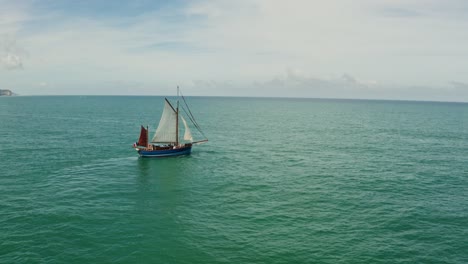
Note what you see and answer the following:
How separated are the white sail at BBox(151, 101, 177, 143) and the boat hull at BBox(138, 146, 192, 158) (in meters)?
3.81

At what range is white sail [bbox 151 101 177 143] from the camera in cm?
8631

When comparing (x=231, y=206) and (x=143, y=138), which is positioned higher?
(x=143, y=138)

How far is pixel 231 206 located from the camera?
2040 inches

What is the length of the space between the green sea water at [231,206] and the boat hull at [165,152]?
6.04ft

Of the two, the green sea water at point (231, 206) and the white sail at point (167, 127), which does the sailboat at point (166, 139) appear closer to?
the white sail at point (167, 127)

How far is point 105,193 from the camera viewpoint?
2223 inches

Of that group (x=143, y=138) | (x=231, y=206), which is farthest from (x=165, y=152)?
(x=231, y=206)

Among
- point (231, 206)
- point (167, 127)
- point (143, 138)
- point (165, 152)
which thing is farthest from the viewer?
point (167, 127)

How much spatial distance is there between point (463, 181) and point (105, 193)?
6888 cm

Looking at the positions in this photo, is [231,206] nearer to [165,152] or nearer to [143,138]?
[165,152]

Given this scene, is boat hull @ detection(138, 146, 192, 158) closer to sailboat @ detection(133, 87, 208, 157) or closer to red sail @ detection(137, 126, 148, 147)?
sailboat @ detection(133, 87, 208, 157)

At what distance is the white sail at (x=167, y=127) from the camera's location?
A: 8631 centimetres

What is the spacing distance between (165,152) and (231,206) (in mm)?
39526

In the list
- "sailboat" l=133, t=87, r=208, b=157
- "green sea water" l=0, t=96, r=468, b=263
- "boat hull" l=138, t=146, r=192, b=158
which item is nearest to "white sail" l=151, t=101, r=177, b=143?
"sailboat" l=133, t=87, r=208, b=157
